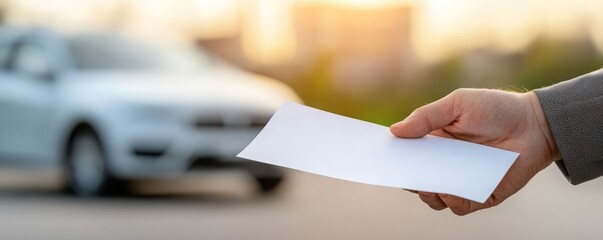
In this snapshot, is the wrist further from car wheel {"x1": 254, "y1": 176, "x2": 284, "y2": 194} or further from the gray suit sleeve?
car wheel {"x1": 254, "y1": 176, "x2": 284, "y2": 194}

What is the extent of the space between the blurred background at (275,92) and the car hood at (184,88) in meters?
0.02

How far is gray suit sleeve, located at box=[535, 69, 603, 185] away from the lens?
7.66 feet

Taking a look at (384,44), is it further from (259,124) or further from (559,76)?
(259,124)

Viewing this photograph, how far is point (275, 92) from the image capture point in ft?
30.0

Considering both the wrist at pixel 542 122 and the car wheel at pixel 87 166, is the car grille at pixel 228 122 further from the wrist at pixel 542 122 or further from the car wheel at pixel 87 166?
the wrist at pixel 542 122

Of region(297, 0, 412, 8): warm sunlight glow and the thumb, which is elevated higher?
the thumb

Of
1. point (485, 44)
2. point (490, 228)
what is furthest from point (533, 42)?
point (490, 228)

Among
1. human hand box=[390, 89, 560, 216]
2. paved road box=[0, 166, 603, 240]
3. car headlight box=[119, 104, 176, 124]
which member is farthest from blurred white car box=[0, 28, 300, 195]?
human hand box=[390, 89, 560, 216]

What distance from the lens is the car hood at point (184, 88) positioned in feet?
29.4

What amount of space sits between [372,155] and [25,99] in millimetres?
7545

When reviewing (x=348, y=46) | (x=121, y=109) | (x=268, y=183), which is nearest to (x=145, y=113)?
(x=121, y=109)

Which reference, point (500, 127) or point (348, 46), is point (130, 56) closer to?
point (348, 46)

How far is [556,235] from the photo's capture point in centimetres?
752

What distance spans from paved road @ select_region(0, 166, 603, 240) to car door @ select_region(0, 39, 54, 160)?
0.46 m
